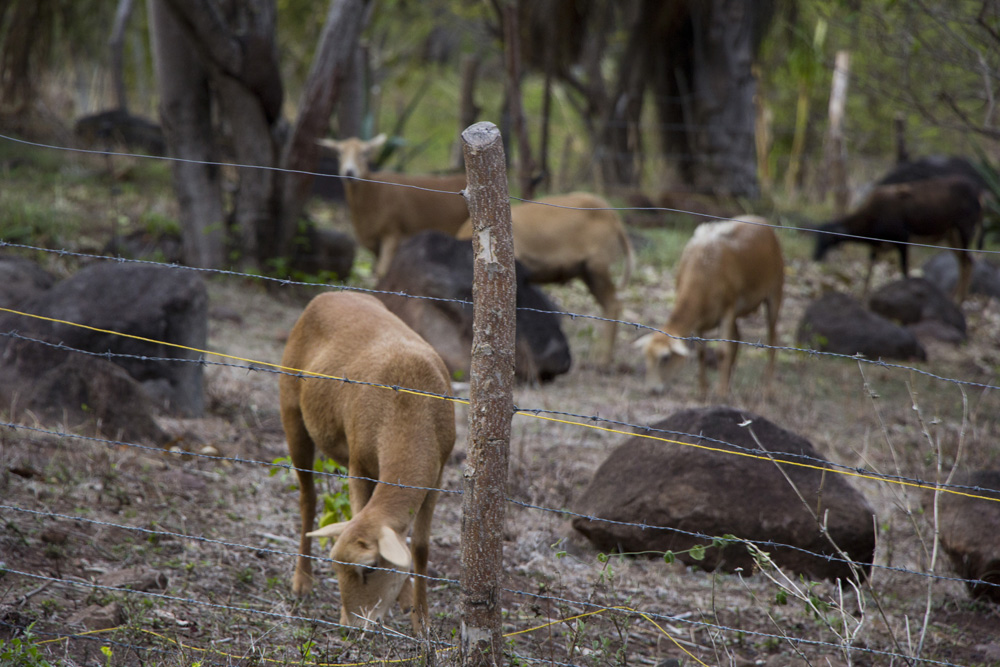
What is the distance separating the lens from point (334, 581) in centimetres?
457

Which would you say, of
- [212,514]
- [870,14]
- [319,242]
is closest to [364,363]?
[212,514]

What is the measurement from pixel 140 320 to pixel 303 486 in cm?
278

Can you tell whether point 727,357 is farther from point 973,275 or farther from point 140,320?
point 973,275

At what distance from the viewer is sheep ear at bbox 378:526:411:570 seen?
10.7 feet

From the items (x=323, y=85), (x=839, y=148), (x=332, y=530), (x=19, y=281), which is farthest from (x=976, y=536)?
(x=839, y=148)

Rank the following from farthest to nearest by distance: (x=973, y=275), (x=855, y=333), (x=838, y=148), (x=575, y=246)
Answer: (x=838, y=148) → (x=973, y=275) → (x=855, y=333) → (x=575, y=246)

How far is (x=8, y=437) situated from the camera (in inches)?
210

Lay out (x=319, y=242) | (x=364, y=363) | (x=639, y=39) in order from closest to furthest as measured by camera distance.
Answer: (x=364, y=363) < (x=319, y=242) < (x=639, y=39)

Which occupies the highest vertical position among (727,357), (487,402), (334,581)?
(487,402)

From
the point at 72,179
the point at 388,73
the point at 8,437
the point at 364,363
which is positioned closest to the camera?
the point at 364,363

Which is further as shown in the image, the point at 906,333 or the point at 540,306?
the point at 906,333

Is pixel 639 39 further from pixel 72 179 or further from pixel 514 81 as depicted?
pixel 72 179

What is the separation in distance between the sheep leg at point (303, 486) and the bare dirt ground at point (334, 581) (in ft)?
0.31

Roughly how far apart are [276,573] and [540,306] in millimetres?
5323
